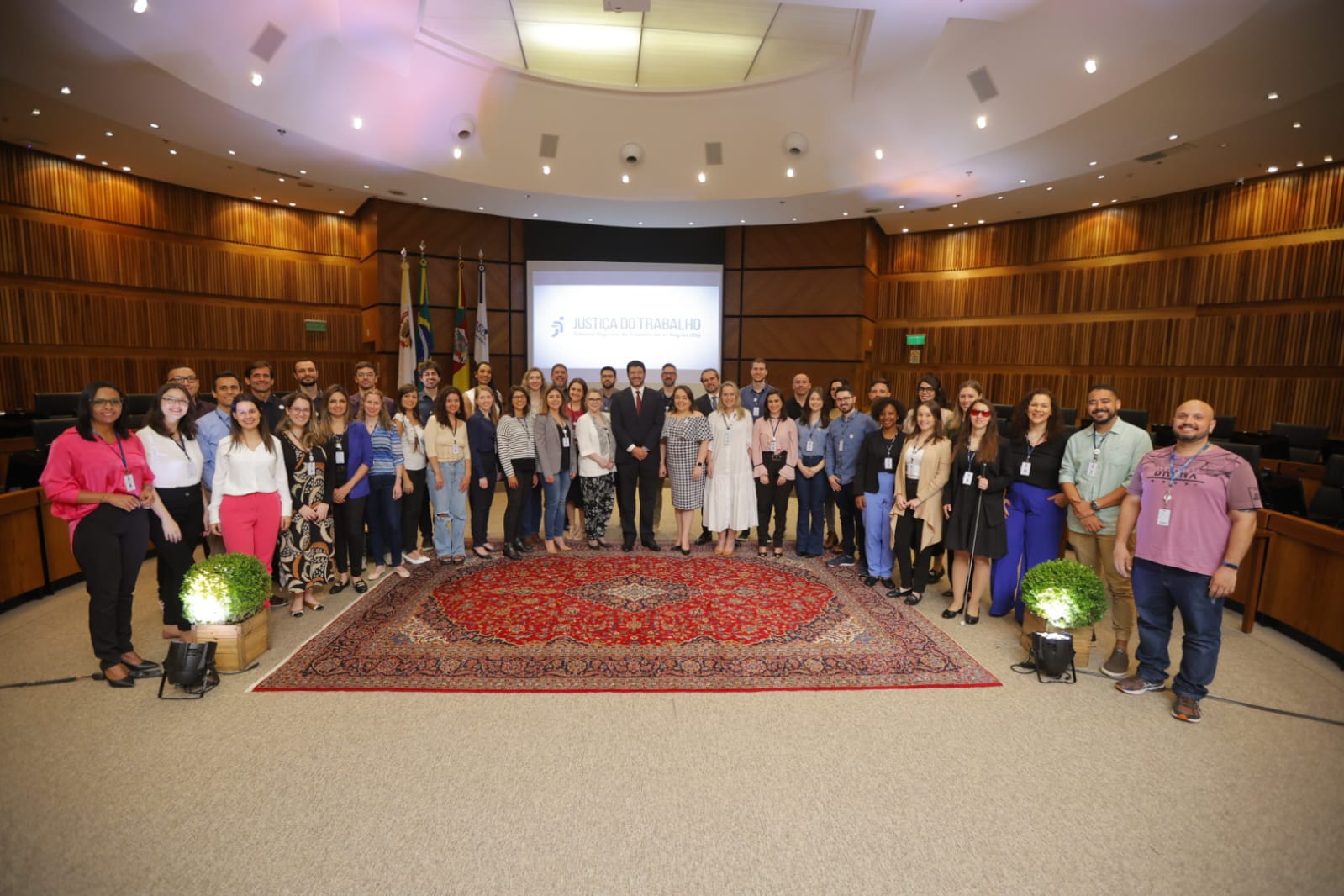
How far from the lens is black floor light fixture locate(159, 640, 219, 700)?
10.1ft

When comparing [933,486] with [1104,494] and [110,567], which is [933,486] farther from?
[110,567]

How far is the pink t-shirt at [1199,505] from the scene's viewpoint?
2875 mm

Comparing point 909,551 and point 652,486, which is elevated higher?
point 652,486

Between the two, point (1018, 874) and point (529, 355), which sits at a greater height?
point (529, 355)

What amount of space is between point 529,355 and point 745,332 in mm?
4112

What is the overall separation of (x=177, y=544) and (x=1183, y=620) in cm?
539

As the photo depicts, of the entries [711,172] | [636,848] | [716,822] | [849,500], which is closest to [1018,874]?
[716,822]

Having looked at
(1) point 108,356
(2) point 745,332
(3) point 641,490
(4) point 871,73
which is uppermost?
(4) point 871,73

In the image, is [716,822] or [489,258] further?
[489,258]

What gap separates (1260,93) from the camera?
19.5ft

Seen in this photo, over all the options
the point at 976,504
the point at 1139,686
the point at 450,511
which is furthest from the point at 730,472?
the point at 1139,686

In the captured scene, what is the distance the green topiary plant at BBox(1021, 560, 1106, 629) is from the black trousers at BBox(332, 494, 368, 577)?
449 centimetres

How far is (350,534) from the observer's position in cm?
467

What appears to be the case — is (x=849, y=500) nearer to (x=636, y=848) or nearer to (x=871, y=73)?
(x=636, y=848)
